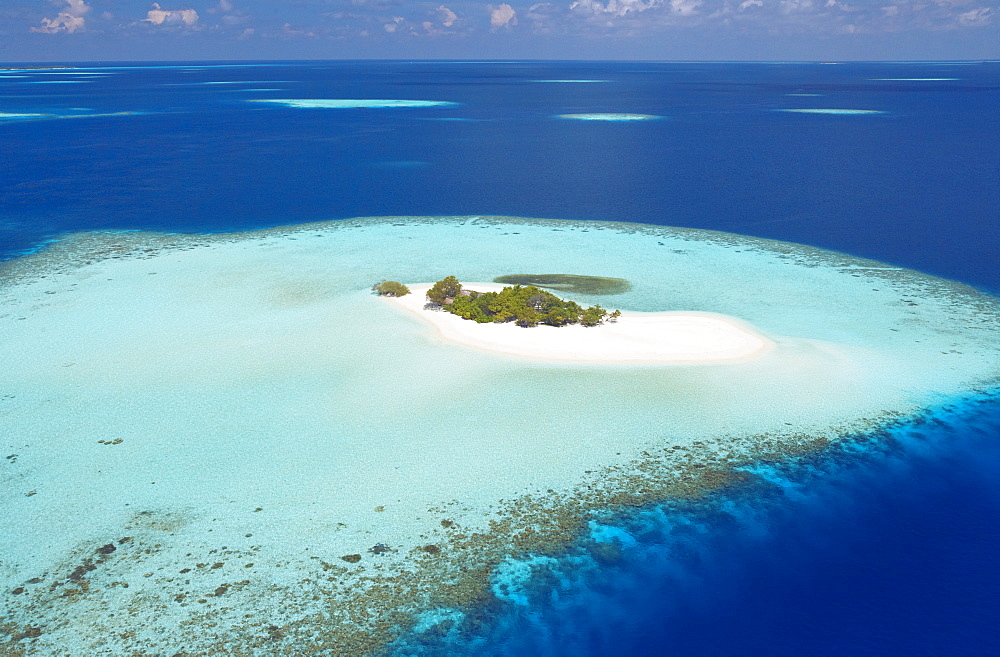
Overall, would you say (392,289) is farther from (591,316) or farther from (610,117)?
(610,117)

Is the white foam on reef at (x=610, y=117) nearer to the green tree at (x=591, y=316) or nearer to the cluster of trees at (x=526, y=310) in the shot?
the cluster of trees at (x=526, y=310)

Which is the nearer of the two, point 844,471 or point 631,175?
point 844,471

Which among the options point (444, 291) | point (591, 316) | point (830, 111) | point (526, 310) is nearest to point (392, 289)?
point (444, 291)

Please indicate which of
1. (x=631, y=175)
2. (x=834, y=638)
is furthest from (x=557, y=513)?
(x=631, y=175)

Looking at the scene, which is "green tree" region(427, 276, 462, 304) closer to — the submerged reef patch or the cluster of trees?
the cluster of trees

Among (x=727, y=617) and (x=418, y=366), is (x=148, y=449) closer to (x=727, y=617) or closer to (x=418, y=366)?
(x=418, y=366)

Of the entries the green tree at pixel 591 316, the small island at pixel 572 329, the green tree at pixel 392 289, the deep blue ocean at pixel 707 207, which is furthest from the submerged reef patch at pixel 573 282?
the deep blue ocean at pixel 707 207
